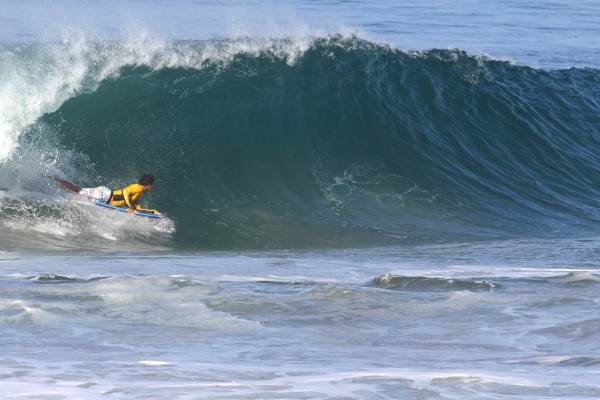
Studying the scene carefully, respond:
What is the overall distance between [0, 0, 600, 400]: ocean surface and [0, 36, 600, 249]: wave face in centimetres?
4

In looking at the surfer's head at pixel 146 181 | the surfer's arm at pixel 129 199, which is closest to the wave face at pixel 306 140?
the surfer's arm at pixel 129 199

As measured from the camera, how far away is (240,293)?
9.54m

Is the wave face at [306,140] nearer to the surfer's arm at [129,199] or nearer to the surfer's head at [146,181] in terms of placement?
the surfer's arm at [129,199]

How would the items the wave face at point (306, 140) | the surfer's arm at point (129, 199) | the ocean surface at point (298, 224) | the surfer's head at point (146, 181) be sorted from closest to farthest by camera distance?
the ocean surface at point (298, 224) < the surfer's arm at point (129, 199) < the surfer's head at point (146, 181) < the wave face at point (306, 140)

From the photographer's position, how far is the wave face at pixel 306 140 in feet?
48.9

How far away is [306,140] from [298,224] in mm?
3016

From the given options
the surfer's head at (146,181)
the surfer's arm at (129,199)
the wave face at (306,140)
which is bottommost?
the surfer's arm at (129,199)

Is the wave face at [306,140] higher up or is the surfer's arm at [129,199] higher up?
the wave face at [306,140]

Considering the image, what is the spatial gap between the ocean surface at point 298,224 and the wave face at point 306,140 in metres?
0.04

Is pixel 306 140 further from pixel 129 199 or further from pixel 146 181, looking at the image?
pixel 129 199

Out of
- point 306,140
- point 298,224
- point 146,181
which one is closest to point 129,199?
point 146,181

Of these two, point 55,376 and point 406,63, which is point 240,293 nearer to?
point 55,376

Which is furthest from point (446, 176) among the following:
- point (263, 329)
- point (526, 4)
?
point (526, 4)

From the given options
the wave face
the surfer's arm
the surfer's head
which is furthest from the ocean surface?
the surfer's head
